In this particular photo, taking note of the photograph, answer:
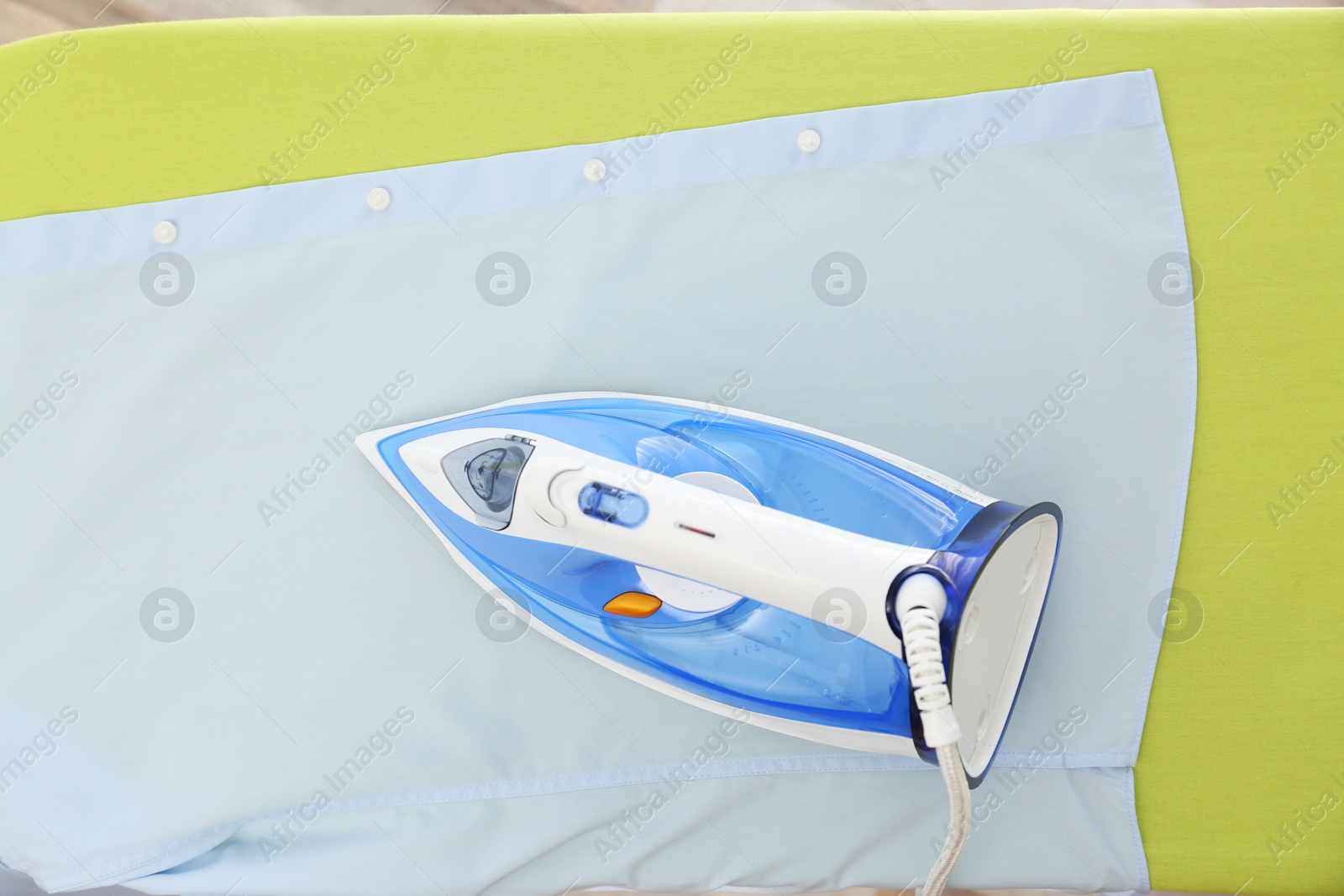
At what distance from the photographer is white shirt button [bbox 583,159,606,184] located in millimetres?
1231

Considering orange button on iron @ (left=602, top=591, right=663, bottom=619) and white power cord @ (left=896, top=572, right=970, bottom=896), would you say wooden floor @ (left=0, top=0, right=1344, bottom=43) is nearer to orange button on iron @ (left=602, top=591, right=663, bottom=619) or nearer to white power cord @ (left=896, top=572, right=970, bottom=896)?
orange button on iron @ (left=602, top=591, right=663, bottom=619)

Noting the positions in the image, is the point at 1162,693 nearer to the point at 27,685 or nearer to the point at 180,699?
the point at 180,699

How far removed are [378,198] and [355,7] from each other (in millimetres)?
969

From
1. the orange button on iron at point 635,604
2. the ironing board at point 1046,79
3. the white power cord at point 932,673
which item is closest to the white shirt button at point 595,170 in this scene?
the ironing board at point 1046,79

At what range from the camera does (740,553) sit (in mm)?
848

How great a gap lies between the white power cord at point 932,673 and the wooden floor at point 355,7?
5.17 ft

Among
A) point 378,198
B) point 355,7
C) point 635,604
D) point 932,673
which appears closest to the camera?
point 932,673

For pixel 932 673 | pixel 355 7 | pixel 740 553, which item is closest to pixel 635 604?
pixel 740 553

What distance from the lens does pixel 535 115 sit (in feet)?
4.09

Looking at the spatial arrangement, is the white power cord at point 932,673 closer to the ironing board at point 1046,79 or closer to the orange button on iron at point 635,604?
the orange button on iron at point 635,604

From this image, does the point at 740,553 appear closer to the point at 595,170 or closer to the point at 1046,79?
the point at 595,170

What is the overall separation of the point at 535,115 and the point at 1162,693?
1.27m

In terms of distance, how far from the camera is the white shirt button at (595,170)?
1.23 metres

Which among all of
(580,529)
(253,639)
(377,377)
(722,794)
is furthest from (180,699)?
(722,794)
